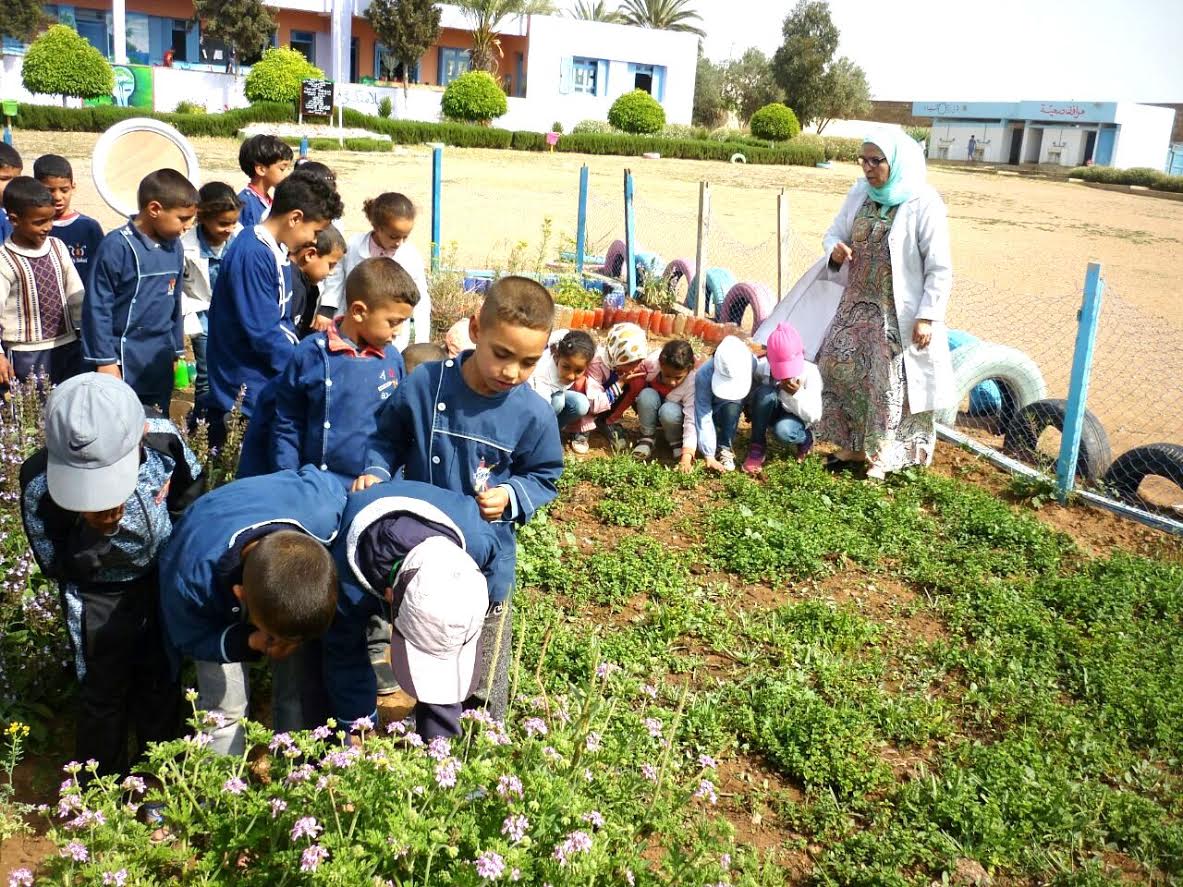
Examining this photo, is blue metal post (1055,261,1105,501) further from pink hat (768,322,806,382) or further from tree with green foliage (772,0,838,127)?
tree with green foliage (772,0,838,127)

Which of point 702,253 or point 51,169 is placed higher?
point 51,169

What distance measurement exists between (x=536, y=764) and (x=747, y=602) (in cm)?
248

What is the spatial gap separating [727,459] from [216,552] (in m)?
3.93

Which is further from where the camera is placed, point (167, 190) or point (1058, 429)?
point (1058, 429)

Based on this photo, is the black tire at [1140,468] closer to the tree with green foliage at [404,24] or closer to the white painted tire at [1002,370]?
the white painted tire at [1002,370]

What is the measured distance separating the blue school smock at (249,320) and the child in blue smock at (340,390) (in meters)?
0.72

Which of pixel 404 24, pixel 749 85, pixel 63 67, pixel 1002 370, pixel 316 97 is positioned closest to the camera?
pixel 1002 370

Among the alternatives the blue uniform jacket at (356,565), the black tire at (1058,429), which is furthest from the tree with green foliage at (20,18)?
the blue uniform jacket at (356,565)

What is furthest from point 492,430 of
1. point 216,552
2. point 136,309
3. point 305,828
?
point 136,309

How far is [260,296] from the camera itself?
162 inches

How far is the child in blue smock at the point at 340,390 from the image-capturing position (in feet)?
10.9

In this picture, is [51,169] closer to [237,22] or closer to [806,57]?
[237,22]

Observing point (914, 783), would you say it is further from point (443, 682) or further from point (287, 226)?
point (287, 226)

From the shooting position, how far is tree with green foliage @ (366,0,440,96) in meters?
40.2
